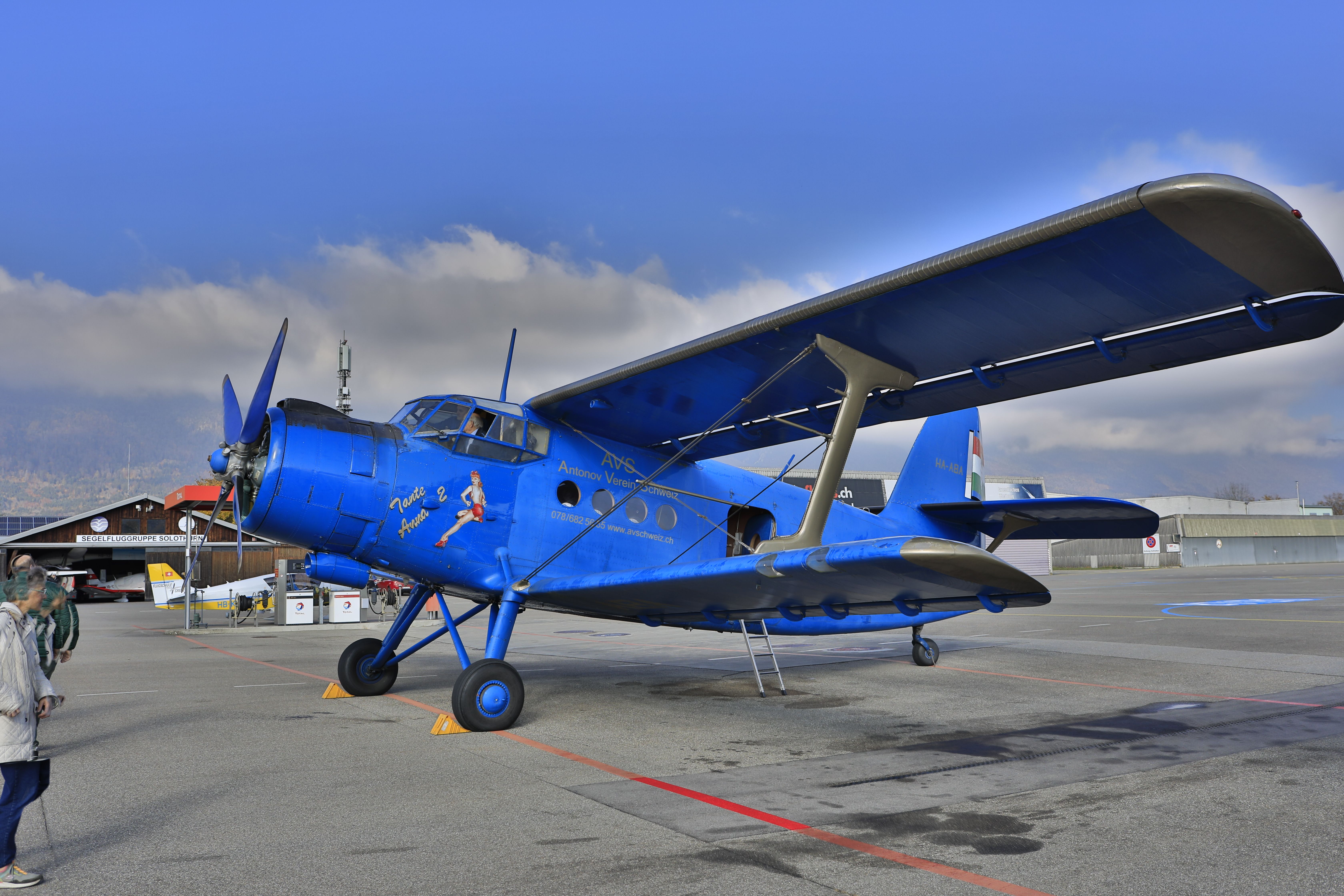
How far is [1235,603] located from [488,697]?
79.0 ft

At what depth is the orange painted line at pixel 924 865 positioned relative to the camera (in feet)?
11.2

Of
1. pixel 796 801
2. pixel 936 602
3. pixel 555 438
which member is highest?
pixel 555 438

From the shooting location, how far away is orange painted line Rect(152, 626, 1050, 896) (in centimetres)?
350

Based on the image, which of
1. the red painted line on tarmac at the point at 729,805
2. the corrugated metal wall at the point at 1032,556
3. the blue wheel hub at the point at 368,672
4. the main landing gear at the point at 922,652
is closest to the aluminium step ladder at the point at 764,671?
the main landing gear at the point at 922,652

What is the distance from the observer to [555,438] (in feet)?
28.4

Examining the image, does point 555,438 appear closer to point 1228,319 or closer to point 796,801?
point 796,801

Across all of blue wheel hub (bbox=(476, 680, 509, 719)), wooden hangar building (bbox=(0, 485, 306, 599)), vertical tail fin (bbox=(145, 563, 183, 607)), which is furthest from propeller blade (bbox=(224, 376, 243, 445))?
wooden hangar building (bbox=(0, 485, 306, 599))

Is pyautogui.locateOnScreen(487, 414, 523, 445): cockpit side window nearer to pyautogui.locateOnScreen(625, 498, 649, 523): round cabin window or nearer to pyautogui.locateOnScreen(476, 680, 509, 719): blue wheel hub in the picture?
pyautogui.locateOnScreen(625, 498, 649, 523): round cabin window

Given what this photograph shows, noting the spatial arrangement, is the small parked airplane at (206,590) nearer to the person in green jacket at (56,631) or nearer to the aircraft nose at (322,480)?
the person in green jacket at (56,631)

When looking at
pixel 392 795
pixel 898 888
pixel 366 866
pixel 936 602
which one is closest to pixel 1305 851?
pixel 898 888

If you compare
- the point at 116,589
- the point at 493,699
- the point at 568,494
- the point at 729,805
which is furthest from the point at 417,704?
the point at 116,589

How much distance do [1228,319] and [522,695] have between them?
6.30m

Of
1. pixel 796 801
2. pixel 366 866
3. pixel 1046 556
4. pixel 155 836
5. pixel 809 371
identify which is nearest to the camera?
pixel 366 866

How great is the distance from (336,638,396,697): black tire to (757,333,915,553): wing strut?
499 cm
